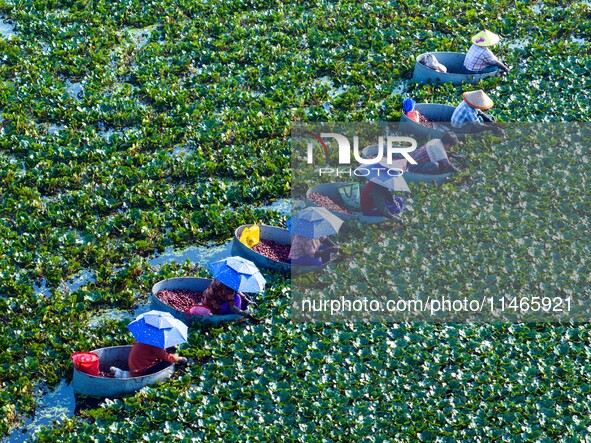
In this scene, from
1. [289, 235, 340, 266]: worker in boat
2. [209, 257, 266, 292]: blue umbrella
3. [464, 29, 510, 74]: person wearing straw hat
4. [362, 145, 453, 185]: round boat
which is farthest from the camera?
[464, 29, 510, 74]: person wearing straw hat

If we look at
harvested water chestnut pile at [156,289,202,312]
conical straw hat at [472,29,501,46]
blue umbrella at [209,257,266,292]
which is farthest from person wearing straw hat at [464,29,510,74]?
harvested water chestnut pile at [156,289,202,312]

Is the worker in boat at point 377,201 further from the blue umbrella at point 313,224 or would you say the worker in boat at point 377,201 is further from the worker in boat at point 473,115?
the worker in boat at point 473,115

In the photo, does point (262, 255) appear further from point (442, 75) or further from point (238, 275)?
point (442, 75)

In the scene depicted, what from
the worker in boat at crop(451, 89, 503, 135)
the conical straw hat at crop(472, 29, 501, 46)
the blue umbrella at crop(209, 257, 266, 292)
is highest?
the conical straw hat at crop(472, 29, 501, 46)

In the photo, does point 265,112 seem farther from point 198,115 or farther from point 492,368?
point 492,368

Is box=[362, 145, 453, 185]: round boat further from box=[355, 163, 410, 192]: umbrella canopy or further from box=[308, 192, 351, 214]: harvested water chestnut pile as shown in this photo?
box=[308, 192, 351, 214]: harvested water chestnut pile

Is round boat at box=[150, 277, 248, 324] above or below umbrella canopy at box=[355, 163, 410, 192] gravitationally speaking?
below

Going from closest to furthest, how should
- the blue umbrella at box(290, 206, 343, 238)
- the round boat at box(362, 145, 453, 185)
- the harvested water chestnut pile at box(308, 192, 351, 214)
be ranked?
the blue umbrella at box(290, 206, 343, 238)
the harvested water chestnut pile at box(308, 192, 351, 214)
the round boat at box(362, 145, 453, 185)
